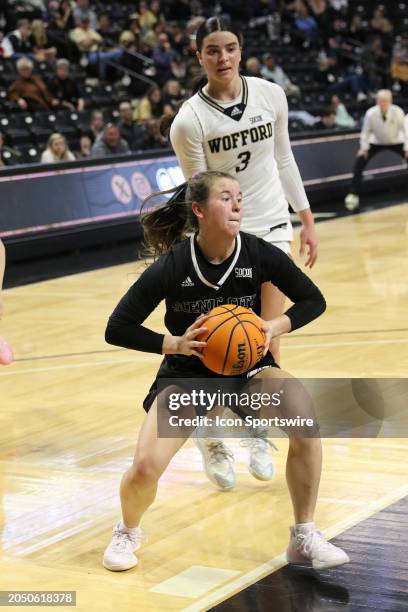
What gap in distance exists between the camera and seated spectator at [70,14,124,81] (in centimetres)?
1911

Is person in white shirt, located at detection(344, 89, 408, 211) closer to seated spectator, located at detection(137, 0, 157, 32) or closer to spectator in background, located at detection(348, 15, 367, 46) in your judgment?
seated spectator, located at detection(137, 0, 157, 32)

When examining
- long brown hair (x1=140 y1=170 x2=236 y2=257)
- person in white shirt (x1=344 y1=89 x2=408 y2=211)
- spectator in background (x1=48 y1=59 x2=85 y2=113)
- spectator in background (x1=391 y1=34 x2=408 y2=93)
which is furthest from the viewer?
spectator in background (x1=391 y1=34 x2=408 y2=93)

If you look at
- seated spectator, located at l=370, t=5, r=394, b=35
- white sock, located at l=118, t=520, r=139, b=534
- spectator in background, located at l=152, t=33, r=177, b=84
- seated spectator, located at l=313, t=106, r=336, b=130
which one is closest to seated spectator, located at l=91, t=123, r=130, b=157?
spectator in background, located at l=152, t=33, r=177, b=84

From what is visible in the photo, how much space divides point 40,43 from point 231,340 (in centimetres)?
1461

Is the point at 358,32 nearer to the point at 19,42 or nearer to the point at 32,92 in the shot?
the point at 19,42

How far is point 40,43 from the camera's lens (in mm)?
17953

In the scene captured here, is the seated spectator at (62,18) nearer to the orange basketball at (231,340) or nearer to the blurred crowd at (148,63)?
the blurred crowd at (148,63)

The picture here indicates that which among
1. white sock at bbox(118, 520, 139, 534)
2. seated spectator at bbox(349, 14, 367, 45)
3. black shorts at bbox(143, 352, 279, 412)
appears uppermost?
black shorts at bbox(143, 352, 279, 412)

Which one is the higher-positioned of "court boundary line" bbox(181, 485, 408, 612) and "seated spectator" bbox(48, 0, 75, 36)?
"seated spectator" bbox(48, 0, 75, 36)

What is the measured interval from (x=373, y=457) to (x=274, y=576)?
5.31ft

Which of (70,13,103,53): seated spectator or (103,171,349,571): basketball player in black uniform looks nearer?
(103,171,349,571): basketball player in black uniform

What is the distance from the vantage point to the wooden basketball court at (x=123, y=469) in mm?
4453

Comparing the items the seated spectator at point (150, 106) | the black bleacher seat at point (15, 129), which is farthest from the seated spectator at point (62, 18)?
the black bleacher seat at point (15, 129)

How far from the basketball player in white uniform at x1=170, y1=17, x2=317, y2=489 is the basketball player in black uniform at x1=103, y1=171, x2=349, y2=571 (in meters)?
0.72
